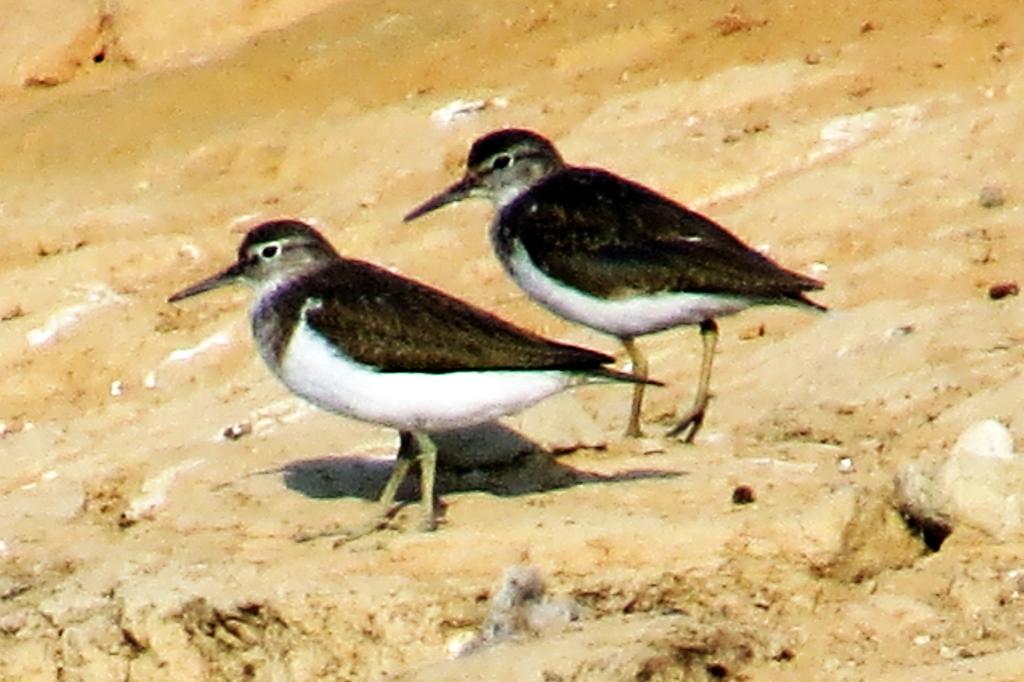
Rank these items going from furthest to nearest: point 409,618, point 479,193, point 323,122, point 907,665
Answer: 1. point 323,122
2. point 479,193
3. point 409,618
4. point 907,665

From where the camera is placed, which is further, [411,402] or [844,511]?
[411,402]

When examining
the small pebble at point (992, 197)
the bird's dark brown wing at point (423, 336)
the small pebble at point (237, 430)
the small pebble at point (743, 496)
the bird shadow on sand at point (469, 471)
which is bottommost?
the small pebble at point (237, 430)

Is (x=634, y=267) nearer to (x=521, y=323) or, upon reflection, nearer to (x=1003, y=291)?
(x=521, y=323)

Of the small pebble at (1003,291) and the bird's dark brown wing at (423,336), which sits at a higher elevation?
the bird's dark brown wing at (423,336)

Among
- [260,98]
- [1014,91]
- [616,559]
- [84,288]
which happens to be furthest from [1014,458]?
[260,98]

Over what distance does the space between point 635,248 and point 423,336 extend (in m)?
1.68

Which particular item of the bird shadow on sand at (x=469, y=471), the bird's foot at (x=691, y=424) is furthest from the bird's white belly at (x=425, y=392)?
the bird's foot at (x=691, y=424)

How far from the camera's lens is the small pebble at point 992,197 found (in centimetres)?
1437

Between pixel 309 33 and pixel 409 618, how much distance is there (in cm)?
845

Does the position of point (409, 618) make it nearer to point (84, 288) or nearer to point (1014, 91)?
point (84, 288)

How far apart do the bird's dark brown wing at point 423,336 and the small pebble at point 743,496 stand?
76cm

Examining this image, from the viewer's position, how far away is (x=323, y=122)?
1695 centimetres

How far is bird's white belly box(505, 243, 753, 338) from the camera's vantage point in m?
12.9

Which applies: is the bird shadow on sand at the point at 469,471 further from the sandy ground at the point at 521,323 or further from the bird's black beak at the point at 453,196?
the bird's black beak at the point at 453,196
